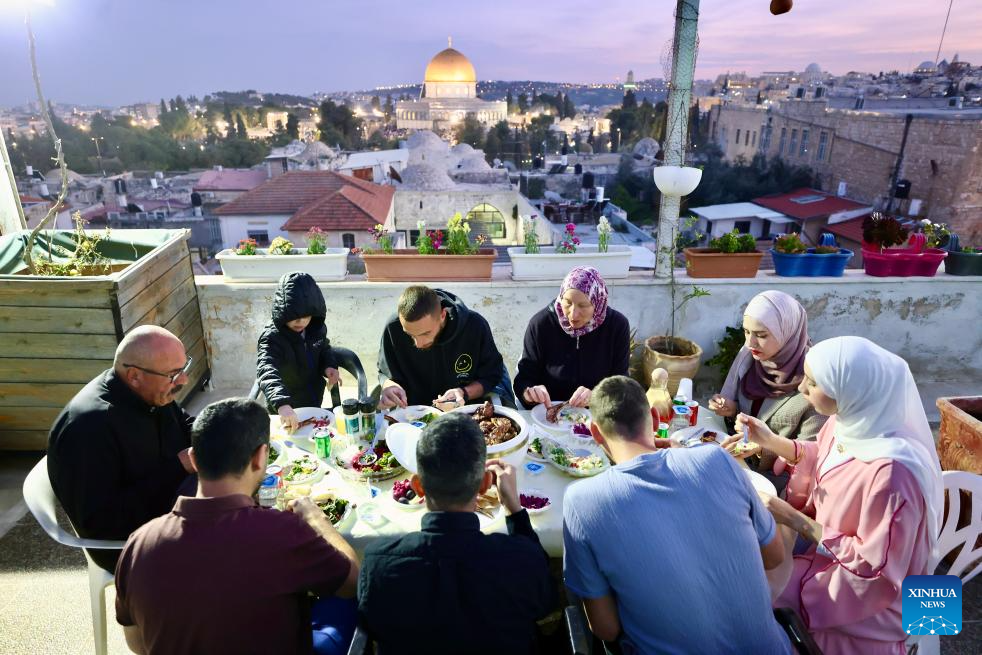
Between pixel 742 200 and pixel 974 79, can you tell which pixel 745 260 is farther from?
pixel 974 79

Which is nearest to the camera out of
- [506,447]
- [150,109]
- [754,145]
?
[506,447]

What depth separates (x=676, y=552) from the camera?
1380mm

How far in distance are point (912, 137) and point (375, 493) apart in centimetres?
2208

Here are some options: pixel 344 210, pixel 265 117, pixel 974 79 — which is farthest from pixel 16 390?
pixel 265 117

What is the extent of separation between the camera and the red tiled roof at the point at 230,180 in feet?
77.9

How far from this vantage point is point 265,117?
126 feet

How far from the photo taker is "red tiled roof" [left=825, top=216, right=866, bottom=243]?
16703 mm

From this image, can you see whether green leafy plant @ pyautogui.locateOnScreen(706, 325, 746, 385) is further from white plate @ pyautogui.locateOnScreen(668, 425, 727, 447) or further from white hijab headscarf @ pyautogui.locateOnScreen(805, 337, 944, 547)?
white hijab headscarf @ pyautogui.locateOnScreen(805, 337, 944, 547)

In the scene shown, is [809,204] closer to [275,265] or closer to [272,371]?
[275,265]

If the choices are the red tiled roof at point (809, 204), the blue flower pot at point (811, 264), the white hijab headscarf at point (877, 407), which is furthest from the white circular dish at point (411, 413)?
the red tiled roof at point (809, 204)

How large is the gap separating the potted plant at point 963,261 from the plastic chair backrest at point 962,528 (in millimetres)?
2919

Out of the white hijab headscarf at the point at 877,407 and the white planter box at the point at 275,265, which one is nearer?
the white hijab headscarf at the point at 877,407

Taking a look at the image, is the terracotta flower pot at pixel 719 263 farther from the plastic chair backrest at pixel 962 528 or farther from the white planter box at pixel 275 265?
the white planter box at pixel 275 265

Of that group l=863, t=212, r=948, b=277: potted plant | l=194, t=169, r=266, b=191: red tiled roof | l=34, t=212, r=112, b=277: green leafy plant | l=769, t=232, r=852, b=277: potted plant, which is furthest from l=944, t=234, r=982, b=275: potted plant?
l=194, t=169, r=266, b=191: red tiled roof
